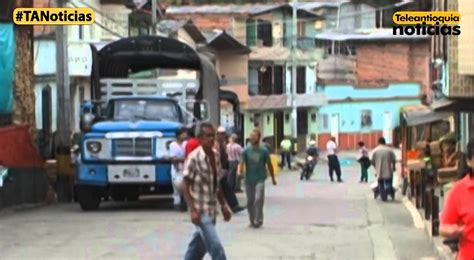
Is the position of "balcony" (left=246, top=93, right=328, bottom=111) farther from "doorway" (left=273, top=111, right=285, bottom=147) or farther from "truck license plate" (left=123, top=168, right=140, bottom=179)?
"truck license plate" (left=123, top=168, right=140, bottom=179)

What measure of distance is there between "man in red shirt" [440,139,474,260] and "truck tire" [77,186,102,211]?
16.4m

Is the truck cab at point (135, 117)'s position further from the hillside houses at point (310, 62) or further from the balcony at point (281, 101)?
the balcony at point (281, 101)

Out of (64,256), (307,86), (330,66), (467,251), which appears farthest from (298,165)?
(467,251)

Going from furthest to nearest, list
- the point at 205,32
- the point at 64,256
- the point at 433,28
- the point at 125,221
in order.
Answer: the point at 205,32 < the point at 433,28 < the point at 125,221 < the point at 64,256

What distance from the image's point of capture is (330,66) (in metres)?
86.2

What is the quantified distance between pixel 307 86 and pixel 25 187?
53.5 metres

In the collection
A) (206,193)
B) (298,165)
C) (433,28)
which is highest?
(433,28)

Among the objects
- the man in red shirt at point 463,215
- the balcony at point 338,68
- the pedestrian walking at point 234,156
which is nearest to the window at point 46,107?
the pedestrian walking at point 234,156

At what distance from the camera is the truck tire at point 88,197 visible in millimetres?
23625

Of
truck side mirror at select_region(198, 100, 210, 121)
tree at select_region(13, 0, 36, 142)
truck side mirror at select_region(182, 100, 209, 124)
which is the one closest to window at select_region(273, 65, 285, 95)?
tree at select_region(13, 0, 36, 142)

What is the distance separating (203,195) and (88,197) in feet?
39.1

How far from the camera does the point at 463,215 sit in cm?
786

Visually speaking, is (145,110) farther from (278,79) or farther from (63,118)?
(278,79)

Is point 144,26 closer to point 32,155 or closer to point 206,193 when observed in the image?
point 32,155
